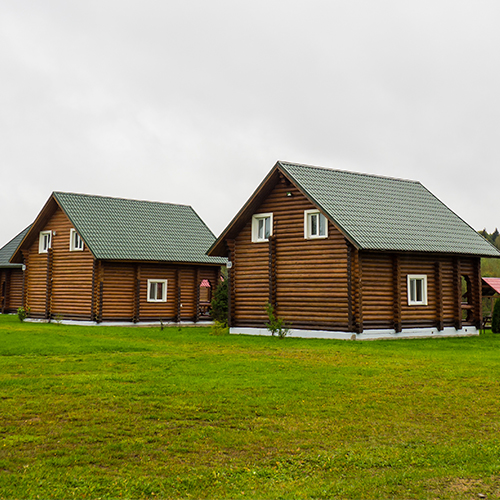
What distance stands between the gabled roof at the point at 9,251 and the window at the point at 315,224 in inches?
947

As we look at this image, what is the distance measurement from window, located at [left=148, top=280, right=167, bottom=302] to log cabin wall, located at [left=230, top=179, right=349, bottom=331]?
269 inches

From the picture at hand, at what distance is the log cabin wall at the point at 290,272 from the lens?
22.0 m

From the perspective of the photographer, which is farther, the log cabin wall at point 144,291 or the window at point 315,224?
the log cabin wall at point 144,291

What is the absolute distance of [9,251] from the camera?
4231cm

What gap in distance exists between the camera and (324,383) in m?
11.5

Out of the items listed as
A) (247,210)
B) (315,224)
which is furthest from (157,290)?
(315,224)

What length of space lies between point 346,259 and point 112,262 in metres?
13.2

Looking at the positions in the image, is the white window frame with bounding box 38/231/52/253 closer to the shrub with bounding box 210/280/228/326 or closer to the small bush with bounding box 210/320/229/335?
the shrub with bounding box 210/280/228/326

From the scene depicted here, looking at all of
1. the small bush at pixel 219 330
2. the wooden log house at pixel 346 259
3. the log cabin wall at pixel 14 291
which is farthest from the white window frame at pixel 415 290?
the log cabin wall at pixel 14 291

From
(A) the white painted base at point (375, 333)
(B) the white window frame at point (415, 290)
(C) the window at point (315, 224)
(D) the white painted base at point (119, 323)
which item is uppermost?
(C) the window at point (315, 224)

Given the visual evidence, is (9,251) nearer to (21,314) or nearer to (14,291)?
(14,291)

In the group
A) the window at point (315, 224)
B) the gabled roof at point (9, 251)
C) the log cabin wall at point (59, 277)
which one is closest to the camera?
the window at point (315, 224)

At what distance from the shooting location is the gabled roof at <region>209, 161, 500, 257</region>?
22109mm

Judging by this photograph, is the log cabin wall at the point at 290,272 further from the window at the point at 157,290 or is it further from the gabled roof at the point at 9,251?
the gabled roof at the point at 9,251
